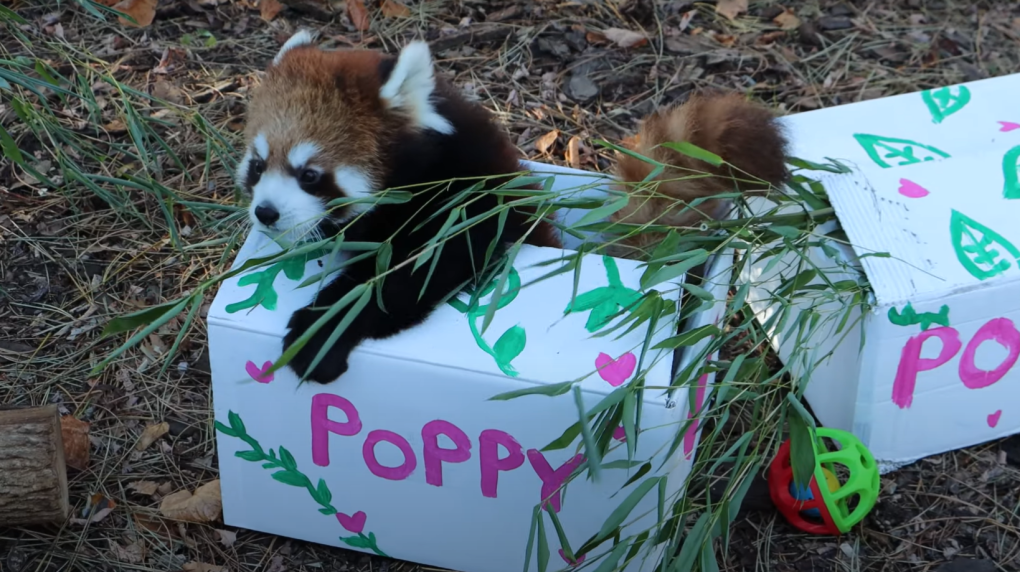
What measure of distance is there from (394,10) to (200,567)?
2.40m

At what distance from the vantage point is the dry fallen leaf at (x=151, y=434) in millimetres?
2479

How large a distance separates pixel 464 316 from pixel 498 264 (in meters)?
0.14

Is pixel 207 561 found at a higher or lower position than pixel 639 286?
lower

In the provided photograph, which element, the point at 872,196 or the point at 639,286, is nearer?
the point at 639,286

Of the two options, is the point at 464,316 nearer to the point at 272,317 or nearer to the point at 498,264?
the point at 498,264

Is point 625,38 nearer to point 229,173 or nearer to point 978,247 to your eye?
point 229,173

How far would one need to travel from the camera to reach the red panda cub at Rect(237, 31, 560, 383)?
6.83ft

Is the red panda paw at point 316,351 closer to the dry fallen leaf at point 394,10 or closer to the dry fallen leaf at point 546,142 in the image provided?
the dry fallen leaf at point 546,142

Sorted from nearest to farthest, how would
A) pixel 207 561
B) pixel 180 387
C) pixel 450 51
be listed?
pixel 207 561 → pixel 180 387 → pixel 450 51

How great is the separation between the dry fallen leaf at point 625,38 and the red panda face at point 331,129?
1.73 m

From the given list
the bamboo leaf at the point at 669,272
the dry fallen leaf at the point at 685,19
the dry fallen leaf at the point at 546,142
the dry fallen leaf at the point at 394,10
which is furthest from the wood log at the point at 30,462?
the dry fallen leaf at the point at 685,19

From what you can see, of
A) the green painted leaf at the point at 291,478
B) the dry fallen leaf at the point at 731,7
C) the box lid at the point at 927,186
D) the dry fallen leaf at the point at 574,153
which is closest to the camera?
the green painted leaf at the point at 291,478

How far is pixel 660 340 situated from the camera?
1933 mm

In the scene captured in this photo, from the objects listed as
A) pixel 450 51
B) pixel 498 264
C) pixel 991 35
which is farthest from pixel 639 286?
pixel 991 35
